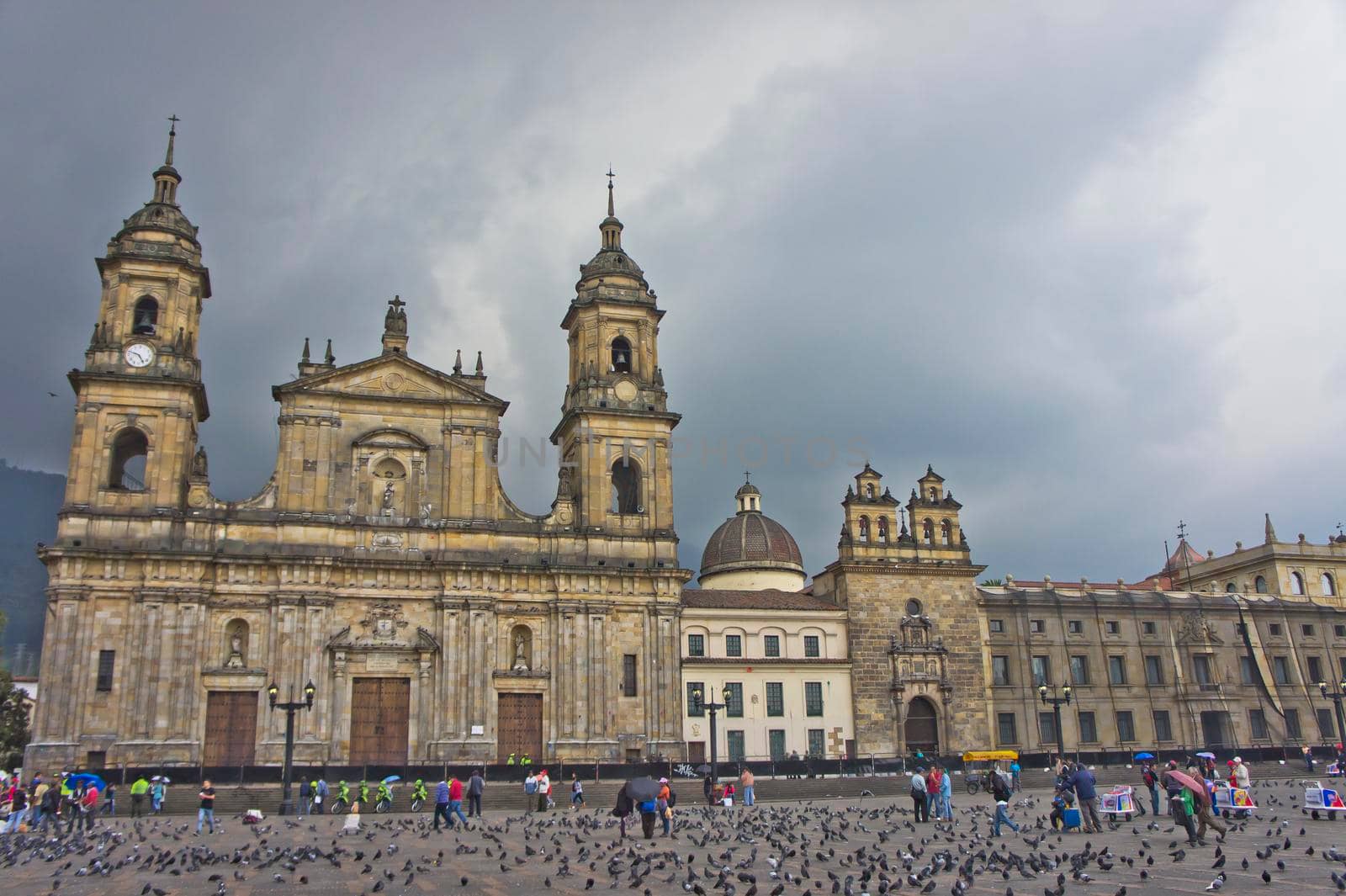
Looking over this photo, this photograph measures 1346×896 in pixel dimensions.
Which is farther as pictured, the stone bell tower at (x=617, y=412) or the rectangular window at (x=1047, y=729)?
the rectangular window at (x=1047, y=729)

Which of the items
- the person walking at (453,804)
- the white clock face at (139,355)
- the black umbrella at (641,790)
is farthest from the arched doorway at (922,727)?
the white clock face at (139,355)

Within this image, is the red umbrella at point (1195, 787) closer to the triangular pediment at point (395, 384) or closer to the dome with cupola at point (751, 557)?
the triangular pediment at point (395, 384)

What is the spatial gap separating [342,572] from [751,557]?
27678 mm

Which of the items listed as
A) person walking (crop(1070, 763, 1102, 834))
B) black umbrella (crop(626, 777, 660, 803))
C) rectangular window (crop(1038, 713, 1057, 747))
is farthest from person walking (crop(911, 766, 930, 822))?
rectangular window (crop(1038, 713, 1057, 747))

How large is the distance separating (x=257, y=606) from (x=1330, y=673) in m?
57.8

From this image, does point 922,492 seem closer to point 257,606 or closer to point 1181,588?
point 1181,588

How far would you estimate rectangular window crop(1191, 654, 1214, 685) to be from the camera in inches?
2395

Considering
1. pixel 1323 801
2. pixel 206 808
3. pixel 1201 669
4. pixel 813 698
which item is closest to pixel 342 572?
pixel 206 808

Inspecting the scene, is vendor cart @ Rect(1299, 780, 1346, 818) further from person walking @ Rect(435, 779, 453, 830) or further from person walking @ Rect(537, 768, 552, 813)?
person walking @ Rect(537, 768, 552, 813)

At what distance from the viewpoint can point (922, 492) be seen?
195ft

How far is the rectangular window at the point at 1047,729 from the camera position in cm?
5688

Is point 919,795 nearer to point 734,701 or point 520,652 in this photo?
point 520,652

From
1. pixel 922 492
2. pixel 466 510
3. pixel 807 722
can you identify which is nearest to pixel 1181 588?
pixel 922 492

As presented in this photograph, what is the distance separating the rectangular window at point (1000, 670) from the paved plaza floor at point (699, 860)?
99.9ft
